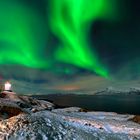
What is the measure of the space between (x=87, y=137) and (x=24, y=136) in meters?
3.79

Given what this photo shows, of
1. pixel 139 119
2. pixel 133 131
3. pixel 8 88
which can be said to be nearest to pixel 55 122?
pixel 133 131

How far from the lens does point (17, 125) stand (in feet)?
51.5

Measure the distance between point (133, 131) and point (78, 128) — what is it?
4432 millimetres

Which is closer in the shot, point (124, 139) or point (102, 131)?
point (124, 139)

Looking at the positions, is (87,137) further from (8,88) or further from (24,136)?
(8,88)

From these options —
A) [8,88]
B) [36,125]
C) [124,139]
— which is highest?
[8,88]

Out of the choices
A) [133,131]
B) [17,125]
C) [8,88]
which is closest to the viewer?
[17,125]

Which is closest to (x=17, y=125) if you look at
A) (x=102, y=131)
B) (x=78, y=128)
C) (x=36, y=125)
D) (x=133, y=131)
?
(x=36, y=125)

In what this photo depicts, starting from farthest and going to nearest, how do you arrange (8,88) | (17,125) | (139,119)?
(8,88)
(139,119)
(17,125)

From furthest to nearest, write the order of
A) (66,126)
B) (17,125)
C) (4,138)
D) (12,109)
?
(12,109), (66,126), (17,125), (4,138)

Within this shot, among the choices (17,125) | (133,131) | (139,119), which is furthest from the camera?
(139,119)

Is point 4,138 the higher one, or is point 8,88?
point 8,88

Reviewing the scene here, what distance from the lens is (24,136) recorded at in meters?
14.7

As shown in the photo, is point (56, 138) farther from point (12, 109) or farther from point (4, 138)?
point (12, 109)
